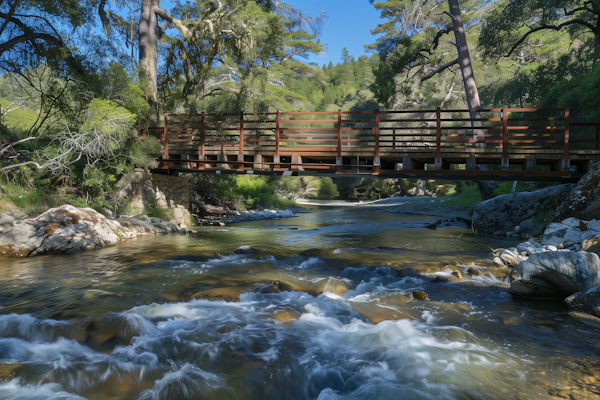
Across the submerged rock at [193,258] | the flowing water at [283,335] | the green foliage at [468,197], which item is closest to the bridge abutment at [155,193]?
the flowing water at [283,335]

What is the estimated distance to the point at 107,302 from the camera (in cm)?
595

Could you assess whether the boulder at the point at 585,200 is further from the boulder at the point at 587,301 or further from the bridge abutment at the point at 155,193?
the bridge abutment at the point at 155,193

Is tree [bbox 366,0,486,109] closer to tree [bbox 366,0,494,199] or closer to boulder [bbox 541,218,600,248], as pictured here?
tree [bbox 366,0,494,199]

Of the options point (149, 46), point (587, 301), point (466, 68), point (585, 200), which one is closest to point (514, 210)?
point (585, 200)

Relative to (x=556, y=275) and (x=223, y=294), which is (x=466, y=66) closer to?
(x=556, y=275)

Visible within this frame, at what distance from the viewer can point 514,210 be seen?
43.6ft

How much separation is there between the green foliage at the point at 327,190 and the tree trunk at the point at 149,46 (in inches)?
1232

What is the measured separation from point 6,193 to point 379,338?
41.6 ft

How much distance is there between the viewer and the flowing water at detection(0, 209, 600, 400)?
12.7 feet

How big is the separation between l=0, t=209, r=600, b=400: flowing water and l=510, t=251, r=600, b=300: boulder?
1.16 feet

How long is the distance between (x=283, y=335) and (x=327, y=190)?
43001 millimetres

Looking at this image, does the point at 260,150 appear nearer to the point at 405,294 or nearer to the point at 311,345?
the point at 405,294

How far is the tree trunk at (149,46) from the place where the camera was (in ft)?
57.7

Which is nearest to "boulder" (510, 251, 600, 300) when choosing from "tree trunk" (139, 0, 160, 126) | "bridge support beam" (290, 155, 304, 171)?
"bridge support beam" (290, 155, 304, 171)
